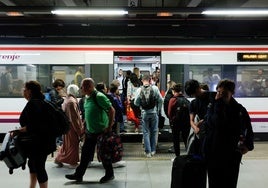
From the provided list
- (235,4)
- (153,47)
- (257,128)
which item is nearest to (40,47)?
(153,47)

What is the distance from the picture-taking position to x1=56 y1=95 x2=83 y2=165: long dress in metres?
5.52

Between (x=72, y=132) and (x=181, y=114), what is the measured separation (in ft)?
6.99

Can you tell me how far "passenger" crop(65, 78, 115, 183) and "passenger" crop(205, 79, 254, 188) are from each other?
6.62 feet

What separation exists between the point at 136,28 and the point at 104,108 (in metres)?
6.87

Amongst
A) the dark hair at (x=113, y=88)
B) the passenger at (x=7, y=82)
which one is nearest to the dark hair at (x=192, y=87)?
the dark hair at (x=113, y=88)

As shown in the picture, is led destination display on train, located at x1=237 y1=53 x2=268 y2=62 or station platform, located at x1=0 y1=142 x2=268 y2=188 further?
led destination display on train, located at x1=237 y1=53 x2=268 y2=62

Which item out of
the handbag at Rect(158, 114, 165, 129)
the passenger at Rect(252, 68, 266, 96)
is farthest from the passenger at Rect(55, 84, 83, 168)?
the passenger at Rect(252, 68, 266, 96)

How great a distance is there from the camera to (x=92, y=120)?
16.4 ft

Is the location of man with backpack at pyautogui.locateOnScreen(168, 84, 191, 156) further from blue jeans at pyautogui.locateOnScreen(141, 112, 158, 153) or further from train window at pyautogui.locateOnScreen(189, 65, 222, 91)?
train window at pyautogui.locateOnScreen(189, 65, 222, 91)

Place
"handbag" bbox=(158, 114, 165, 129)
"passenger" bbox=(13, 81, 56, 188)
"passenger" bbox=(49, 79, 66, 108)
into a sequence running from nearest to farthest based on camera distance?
"passenger" bbox=(13, 81, 56, 188), "passenger" bbox=(49, 79, 66, 108), "handbag" bbox=(158, 114, 165, 129)

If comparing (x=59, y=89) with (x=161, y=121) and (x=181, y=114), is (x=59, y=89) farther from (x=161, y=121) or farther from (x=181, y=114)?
(x=161, y=121)

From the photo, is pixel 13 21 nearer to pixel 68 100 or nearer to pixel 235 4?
pixel 68 100

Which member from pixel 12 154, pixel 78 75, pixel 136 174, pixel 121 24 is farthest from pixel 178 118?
pixel 121 24

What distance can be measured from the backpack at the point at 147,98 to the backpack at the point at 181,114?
52cm
